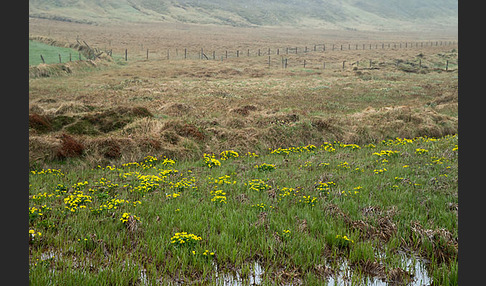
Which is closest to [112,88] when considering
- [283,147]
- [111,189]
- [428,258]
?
[283,147]

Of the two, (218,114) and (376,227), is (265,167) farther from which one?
(218,114)

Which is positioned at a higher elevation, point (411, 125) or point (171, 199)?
point (411, 125)

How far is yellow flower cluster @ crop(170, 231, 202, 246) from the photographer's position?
20.8 ft

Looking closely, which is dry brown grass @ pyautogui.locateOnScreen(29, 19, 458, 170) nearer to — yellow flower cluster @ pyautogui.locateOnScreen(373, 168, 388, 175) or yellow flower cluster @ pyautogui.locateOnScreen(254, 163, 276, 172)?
yellow flower cluster @ pyautogui.locateOnScreen(254, 163, 276, 172)

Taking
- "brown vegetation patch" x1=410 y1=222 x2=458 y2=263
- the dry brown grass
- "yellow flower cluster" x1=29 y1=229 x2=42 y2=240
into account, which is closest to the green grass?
"brown vegetation patch" x1=410 y1=222 x2=458 y2=263

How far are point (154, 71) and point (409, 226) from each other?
42.3m

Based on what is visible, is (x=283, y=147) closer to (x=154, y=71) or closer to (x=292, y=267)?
(x=292, y=267)

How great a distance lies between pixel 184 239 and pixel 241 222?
1349 millimetres

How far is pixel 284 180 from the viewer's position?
10438 millimetres

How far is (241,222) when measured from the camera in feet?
23.8

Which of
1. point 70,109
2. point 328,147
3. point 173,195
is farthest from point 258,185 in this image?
point 70,109

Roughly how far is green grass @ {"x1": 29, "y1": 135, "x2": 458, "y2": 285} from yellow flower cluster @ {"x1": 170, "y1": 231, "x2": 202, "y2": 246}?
4 cm

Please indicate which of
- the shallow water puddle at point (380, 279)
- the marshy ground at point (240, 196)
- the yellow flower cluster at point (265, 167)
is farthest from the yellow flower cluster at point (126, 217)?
the yellow flower cluster at point (265, 167)

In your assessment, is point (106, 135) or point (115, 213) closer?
point (115, 213)
